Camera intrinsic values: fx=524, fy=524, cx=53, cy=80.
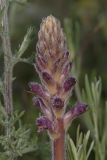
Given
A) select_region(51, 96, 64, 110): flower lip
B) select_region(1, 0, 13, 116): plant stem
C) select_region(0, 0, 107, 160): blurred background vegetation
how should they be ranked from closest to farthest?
select_region(51, 96, 64, 110): flower lip → select_region(1, 0, 13, 116): plant stem → select_region(0, 0, 107, 160): blurred background vegetation

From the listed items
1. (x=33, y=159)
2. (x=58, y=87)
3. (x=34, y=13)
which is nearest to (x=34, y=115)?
(x=33, y=159)

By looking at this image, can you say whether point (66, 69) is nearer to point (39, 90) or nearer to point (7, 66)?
point (39, 90)

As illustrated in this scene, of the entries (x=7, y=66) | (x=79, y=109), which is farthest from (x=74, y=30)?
(x=79, y=109)

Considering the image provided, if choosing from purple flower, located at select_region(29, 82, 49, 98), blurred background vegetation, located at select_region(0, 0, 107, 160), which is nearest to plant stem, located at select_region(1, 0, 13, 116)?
purple flower, located at select_region(29, 82, 49, 98)

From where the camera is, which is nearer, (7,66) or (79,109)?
(79,109)

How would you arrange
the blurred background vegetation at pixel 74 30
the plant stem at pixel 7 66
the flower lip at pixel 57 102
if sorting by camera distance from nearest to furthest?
1. the flower lip at pixel 57 102
2. the plant stem at pixel 7 66
3. the blurred background vegetation at pixel 74 30

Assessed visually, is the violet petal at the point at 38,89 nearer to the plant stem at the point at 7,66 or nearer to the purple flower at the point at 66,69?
the purple flower at the point at 66,69

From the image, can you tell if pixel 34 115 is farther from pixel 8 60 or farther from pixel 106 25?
pixel 106 25

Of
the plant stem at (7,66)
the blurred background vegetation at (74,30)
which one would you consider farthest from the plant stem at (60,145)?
the blurred background vegetation at (74,30)

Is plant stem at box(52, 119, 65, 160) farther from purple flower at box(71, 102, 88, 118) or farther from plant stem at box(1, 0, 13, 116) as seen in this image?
plant stem at box(1, 0, 13, 116)
